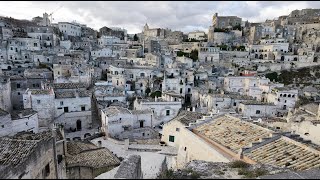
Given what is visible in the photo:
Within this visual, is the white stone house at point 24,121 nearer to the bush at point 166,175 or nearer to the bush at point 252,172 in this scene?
the bush at point 166,175

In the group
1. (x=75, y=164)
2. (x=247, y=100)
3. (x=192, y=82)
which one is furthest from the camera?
Answer: (x=192, y=82)

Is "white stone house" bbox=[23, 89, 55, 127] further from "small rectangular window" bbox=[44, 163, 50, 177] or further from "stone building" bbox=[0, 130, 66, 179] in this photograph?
"small rectangular window" bbox=[44, 163, 50, 177]

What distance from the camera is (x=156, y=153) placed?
19750mm

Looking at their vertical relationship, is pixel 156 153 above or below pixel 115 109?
below

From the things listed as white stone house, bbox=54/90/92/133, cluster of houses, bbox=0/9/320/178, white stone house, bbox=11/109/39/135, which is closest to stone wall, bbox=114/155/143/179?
cluster of houses, bbox=0/9/320/178

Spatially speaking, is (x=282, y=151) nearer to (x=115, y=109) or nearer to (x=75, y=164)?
(x=75, y=164)

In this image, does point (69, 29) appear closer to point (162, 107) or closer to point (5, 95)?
point (5, 95)

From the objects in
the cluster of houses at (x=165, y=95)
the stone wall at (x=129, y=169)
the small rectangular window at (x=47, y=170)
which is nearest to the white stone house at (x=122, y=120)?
the cluster of houses at (x=165, y=95)

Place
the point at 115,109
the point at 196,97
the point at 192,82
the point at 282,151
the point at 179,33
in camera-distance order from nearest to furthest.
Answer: the point at 282,151, the point at 115,109, the point at 196,97, the point at 192,82, the point at 179,33

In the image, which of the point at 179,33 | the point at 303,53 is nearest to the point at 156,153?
the point at 303,53

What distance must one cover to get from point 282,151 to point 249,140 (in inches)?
72.6

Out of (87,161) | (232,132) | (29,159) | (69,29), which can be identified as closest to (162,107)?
(87,161)

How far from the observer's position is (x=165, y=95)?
3522 centimetres

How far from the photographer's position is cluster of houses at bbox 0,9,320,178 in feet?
44.2
